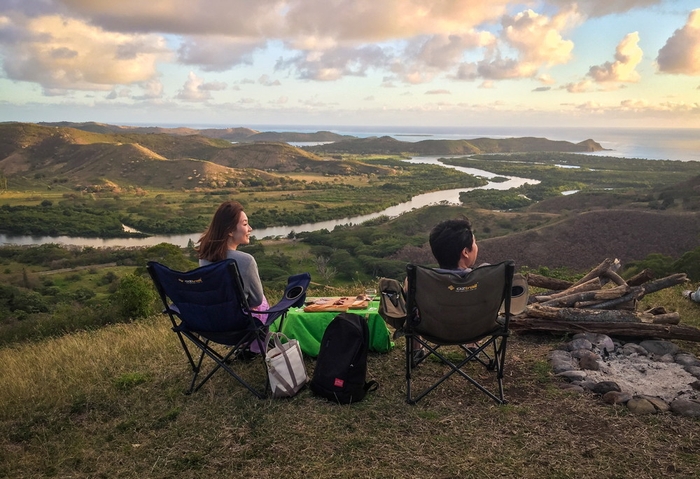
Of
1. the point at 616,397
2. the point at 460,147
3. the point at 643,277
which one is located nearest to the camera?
the point at 616,397

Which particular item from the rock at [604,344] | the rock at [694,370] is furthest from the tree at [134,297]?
the rock at [694,370]

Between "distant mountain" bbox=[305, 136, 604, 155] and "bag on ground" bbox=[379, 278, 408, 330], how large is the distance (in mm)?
160048

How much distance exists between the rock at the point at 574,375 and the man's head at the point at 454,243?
1194mm

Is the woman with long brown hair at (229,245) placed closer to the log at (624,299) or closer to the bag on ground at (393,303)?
the bag on ground at (393,303)

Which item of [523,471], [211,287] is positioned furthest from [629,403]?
[211,287]

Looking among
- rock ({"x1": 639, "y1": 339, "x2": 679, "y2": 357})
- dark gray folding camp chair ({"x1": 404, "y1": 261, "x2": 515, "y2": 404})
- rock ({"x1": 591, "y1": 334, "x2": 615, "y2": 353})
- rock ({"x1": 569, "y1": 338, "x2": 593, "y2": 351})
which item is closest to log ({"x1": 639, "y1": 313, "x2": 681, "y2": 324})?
rock ({"x1": 639, "y1": 339, "x2": 679, "y2": 357})

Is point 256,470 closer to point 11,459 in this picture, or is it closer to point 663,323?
point 11,459

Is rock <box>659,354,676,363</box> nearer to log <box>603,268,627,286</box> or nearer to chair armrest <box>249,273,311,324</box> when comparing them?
log <box>603,268,627,286</box>

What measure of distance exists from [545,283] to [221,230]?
4188 mm

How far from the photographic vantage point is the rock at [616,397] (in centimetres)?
340

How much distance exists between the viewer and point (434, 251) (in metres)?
3.72

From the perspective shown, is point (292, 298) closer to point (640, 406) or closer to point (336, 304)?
point (336, 304)

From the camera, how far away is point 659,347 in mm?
4398

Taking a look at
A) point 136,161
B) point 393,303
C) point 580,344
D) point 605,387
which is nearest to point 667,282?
point 580,344
